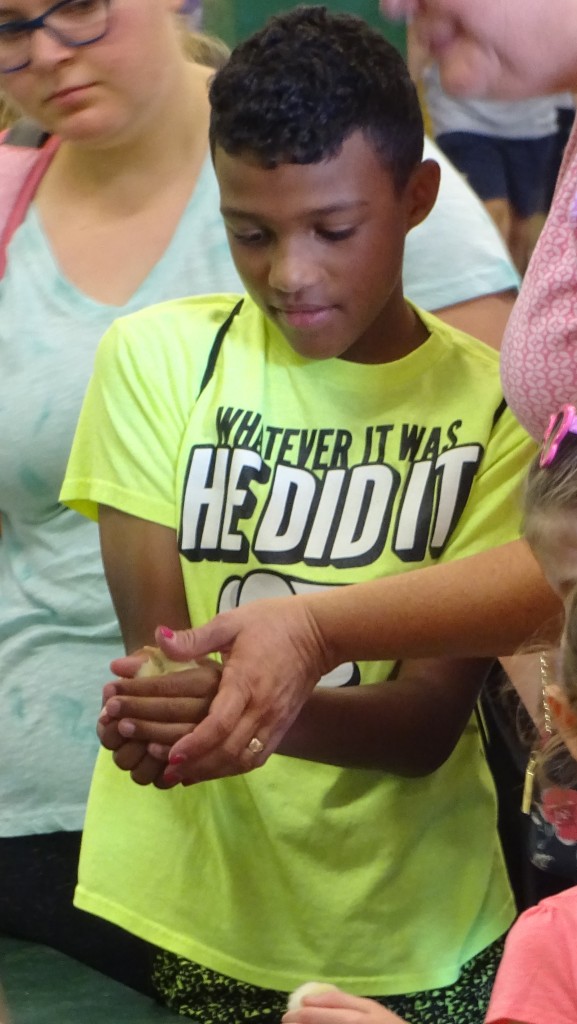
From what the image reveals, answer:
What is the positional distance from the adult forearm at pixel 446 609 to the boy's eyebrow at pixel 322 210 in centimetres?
25

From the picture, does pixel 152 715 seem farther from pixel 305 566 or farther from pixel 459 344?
pixel 459 344

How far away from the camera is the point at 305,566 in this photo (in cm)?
96

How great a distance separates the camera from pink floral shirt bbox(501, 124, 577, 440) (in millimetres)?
818

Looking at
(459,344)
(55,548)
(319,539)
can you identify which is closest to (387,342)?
(459,344)

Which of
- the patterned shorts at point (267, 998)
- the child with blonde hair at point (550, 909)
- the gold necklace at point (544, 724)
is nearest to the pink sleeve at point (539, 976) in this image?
the child with blonde hair at point (550, 909)

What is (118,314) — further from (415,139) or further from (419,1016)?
(419,1016)

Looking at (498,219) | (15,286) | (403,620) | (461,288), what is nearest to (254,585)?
(403,620)

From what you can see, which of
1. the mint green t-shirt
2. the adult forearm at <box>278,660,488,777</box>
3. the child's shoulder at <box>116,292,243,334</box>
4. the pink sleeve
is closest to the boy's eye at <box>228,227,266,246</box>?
the child's shoulder at <box>116,292,243,334</box>

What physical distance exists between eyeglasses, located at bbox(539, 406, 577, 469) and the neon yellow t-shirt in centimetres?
17

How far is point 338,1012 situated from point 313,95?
0.58 m

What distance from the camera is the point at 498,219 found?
59.1 inches

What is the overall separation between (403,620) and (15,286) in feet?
1.72

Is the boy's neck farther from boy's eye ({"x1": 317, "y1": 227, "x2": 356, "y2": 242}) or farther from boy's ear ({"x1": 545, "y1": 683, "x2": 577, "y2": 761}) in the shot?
boy's ear ({"x1": 545, "y1": 683, "x2": 577, "y2": 761})

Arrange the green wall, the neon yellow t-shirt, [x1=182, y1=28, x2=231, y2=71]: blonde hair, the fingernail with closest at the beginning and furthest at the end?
1. the fingernail
2. the neon yellow t-shirt
3. [x1=182, y1=28, x2=231, y2=71]: blonde hair
4. the green wall
